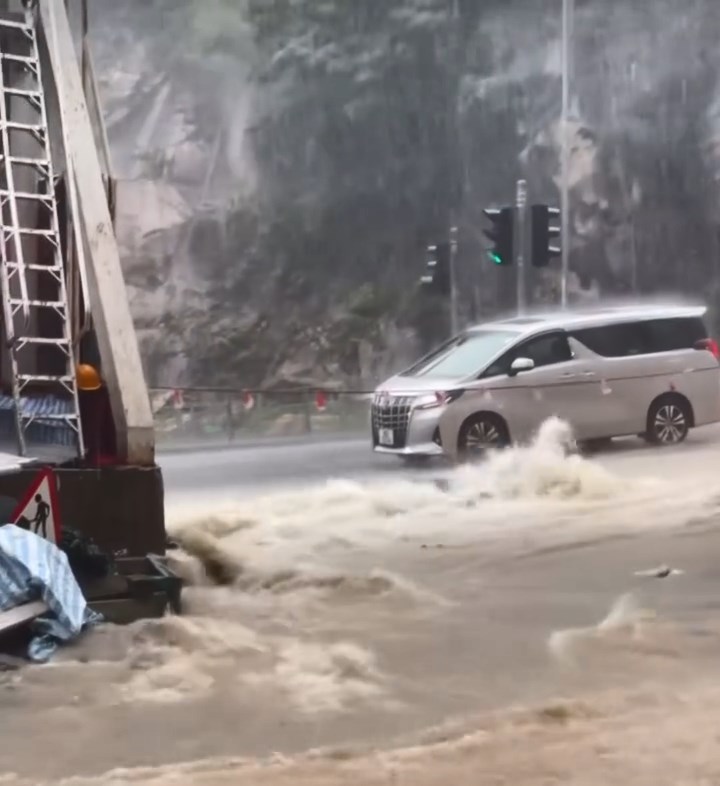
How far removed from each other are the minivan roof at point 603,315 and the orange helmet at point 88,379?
161cm

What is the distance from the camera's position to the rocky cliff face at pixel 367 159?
4.44 meters

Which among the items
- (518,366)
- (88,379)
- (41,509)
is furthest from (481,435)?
(41,509)

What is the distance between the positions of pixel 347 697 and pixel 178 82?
8.46 ft

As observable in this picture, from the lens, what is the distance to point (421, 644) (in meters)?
3.46

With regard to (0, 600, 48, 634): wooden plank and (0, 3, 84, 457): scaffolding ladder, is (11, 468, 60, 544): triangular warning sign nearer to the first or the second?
(0, 600, 48, 634): wooden plank

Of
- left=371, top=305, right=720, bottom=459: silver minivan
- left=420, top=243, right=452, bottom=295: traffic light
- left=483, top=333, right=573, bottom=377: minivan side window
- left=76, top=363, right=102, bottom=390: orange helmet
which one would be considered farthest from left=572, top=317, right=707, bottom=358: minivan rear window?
left=76, top=363, right=102, bottom=390: orange helmet

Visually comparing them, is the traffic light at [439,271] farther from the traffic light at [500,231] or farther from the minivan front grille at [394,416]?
the minivan front grille at [394,416]

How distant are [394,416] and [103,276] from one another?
1249 millimetres

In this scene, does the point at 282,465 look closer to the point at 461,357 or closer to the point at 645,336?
the point at 461,357

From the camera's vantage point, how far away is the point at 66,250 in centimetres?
439

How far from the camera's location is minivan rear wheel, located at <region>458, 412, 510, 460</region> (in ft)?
14.6

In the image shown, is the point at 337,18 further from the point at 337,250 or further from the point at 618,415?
the point at 618,415

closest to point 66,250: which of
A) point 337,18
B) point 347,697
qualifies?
point 337,18

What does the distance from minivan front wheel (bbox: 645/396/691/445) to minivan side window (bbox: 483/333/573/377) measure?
423 mm
